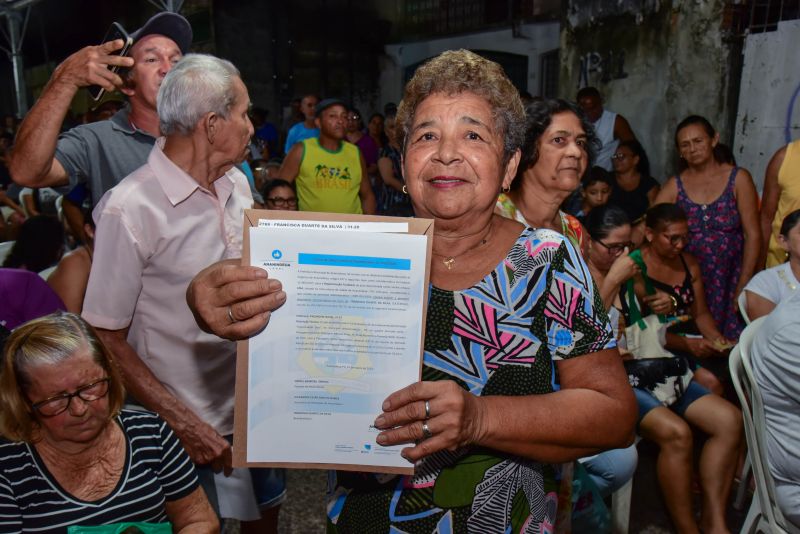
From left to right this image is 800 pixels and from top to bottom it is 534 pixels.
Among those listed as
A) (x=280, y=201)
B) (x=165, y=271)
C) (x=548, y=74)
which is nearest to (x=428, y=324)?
(x=165, y=271)

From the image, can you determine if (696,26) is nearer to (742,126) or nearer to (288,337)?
(742,126)

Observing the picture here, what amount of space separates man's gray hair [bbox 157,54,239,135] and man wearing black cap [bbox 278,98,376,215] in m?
2.80

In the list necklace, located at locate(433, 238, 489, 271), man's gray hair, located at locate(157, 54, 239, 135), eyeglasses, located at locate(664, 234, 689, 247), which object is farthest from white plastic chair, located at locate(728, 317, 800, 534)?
man's gray hair, located at locate(157, 54, 239, 135)

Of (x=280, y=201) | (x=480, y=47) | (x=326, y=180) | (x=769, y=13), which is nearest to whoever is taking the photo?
(x=280, y=201)

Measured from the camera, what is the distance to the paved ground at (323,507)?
339 centimetres

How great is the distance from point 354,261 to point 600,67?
25.6ft

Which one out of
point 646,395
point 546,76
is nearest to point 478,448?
point 646,395

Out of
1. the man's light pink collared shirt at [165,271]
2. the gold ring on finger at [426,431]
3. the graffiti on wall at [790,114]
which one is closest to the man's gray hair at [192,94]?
the man's light pink collared shirt at [165,271]

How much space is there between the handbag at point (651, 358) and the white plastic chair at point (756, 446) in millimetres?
639

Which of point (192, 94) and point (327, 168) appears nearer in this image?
point (192, 94)

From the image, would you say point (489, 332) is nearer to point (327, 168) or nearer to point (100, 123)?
point (100, 123)

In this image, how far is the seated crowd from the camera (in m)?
1.35

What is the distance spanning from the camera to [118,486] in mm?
1865

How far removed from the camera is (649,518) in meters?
3.47
